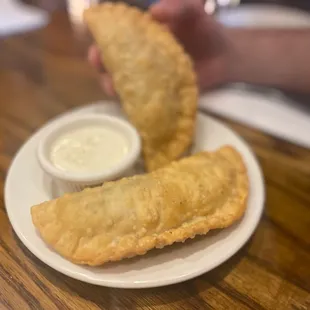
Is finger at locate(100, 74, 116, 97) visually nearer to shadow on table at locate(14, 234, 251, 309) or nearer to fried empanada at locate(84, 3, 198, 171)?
fried empanada at locate(84, 3, 198, 171)

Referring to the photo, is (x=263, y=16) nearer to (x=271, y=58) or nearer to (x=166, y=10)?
(x=271, y=58)

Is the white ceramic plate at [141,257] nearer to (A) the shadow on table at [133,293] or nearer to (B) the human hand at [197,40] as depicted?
(A) the shadow on table at [133,293]

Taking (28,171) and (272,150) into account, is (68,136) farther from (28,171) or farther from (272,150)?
(272,150)

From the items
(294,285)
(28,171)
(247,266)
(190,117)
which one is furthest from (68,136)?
(294,285)

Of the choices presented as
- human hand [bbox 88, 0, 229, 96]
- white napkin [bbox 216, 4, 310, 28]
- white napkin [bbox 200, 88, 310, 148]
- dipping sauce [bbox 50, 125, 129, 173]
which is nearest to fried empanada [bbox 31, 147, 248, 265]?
dipping sauce [bbox 50, 125, 129, 173]

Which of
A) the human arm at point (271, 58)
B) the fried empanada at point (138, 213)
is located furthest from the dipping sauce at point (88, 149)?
the human arm at point (271, 58)

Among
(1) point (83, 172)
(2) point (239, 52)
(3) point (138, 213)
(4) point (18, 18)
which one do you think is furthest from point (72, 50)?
(3) point (138, 213)
